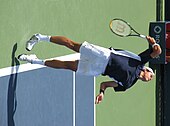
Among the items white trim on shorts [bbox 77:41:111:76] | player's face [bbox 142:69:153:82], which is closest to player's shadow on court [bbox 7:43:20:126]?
white trim on shorts [bbox 77:41:111:76]

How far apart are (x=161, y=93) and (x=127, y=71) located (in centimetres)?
446

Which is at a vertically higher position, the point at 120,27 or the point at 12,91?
the point at 120,27

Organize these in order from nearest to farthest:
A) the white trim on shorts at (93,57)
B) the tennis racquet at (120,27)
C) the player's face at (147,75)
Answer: the white trim on shorts at (93,57) < the player's face at (147,75) < the tennis racquet at (120,27)

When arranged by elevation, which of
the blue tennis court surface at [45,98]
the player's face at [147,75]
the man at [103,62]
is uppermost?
the man at [103,62]

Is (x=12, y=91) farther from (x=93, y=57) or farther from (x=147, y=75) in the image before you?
(x=147, y=75)

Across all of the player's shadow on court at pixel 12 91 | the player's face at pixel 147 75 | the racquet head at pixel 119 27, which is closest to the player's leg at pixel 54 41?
the player's shadow on court at pixel 12 91

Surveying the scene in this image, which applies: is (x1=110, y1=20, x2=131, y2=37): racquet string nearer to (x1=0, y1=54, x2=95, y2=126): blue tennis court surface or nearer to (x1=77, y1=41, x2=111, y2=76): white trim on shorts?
(x1=77, y1=41, x2=111, y2=76): white trim on shorts

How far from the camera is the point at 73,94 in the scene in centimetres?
664

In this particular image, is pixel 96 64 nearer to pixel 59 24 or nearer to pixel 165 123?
pixel 59 24

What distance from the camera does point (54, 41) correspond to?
536 cm

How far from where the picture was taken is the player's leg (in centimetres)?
536

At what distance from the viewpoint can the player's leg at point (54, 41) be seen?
5.36 m

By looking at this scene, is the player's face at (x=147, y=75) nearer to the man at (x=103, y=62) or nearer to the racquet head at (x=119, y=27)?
the man at (x=103, y=62)

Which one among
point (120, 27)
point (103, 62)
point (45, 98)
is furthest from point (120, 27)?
point (45, 98)
